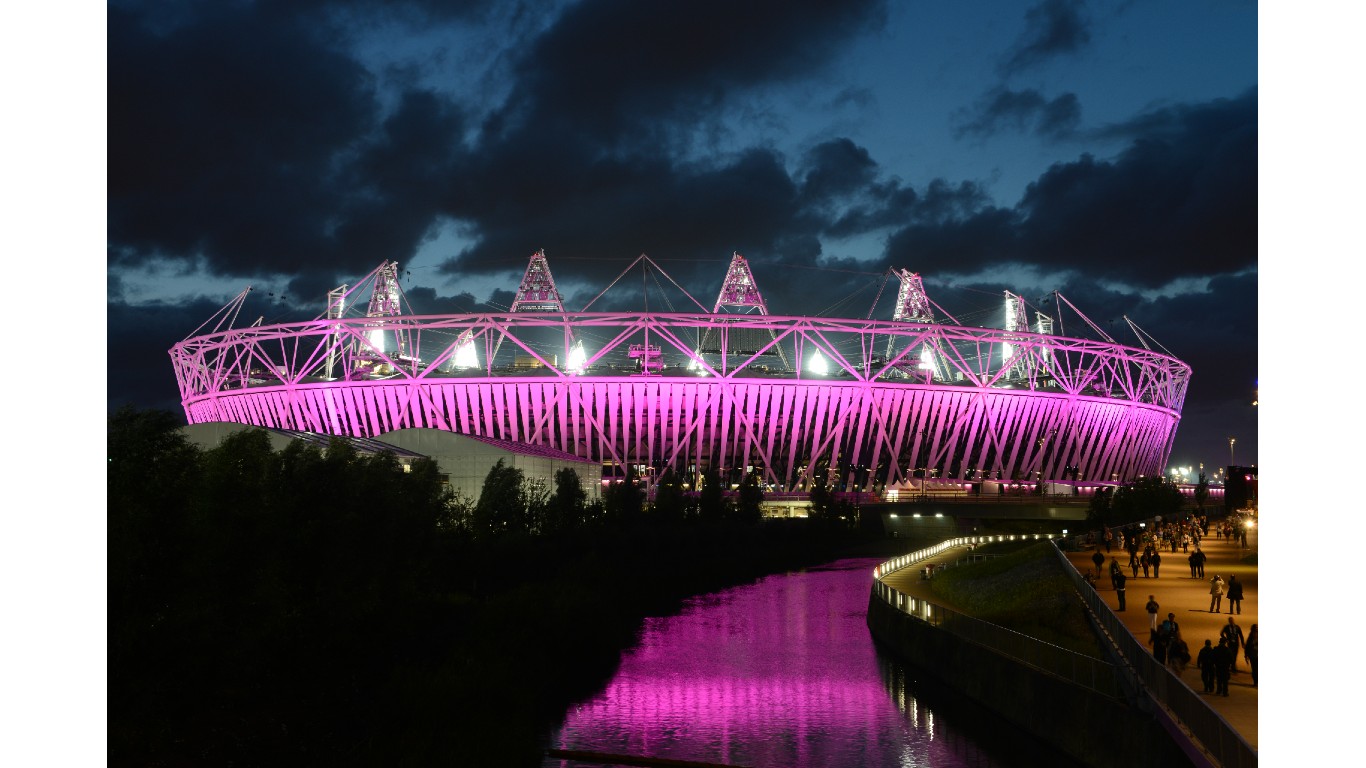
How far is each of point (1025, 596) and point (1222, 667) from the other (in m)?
12.2

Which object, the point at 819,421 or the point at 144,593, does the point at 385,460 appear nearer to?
the point at 144,593

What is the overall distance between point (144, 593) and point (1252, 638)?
14.3m

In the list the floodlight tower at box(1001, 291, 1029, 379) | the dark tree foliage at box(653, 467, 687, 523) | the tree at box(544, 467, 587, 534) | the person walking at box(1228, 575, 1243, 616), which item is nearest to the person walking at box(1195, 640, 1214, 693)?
the person walking at box(1228, 575, 1243, 616)

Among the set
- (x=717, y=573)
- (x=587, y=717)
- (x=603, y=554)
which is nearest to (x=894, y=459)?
(x=717, y=573)

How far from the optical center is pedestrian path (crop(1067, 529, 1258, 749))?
572 inches

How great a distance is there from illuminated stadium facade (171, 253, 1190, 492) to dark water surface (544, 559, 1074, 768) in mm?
45040

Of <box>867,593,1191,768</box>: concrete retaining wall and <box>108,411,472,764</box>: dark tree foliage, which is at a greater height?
<box>108,411,472,764</box>: dark tree foliage

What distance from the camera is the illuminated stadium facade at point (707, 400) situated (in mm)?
80750

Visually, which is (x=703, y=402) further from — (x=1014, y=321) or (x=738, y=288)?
(x=1014, y=321)

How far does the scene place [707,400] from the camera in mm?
81875

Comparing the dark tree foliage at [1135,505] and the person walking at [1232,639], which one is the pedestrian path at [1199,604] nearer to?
the person walking at [1232,639]

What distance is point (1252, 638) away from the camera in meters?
15.9

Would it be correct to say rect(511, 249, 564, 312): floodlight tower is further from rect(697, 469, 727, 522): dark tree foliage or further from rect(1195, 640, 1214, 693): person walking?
rect(1195, 640, 1214, 693): person walking

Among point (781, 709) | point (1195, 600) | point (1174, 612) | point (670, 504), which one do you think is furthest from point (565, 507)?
point (1174, 612)
